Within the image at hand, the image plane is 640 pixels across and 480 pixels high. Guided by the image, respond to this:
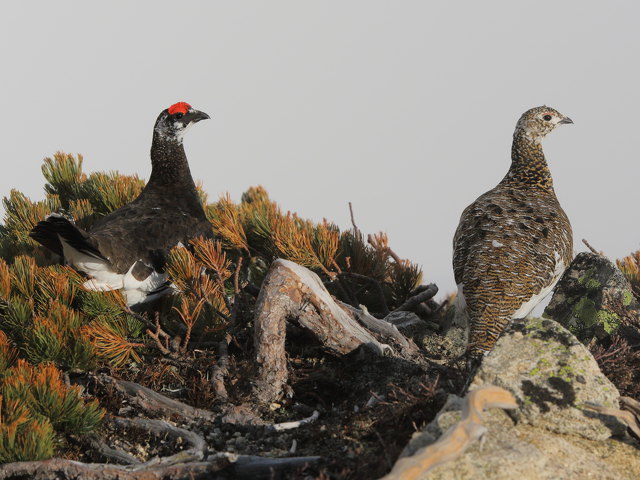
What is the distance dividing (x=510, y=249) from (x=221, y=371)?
2.34m

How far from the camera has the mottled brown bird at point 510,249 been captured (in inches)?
207

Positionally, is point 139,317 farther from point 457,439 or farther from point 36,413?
point 457,439

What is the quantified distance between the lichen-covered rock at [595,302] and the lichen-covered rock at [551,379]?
7.26ft

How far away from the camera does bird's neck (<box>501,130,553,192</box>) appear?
6.80m

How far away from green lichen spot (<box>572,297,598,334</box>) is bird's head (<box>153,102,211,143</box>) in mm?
3888

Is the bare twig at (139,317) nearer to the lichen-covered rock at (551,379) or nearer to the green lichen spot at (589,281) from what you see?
the lichen-covered rock at (551,379)

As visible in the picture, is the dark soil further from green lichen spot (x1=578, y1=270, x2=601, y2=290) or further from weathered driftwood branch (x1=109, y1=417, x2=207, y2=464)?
green lichen spot (x1=578, y1=270, x2=601, y2=290)

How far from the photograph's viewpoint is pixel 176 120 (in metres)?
7.24

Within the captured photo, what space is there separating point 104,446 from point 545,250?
350 centimetres

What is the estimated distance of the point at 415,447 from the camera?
2834 millimetres

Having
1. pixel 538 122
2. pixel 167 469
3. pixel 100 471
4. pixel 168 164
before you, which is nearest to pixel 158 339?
pixel 100 471

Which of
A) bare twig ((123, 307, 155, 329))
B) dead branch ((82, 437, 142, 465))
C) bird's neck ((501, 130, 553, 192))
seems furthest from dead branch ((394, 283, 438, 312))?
dead branch ((82, 437, 142, 465))

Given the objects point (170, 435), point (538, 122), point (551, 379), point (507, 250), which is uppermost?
point (538, 122)

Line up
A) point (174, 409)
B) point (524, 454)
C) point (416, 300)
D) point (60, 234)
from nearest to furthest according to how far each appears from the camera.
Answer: point (524, 454), point (174, 409), point (60, 234), point (416, 300)
